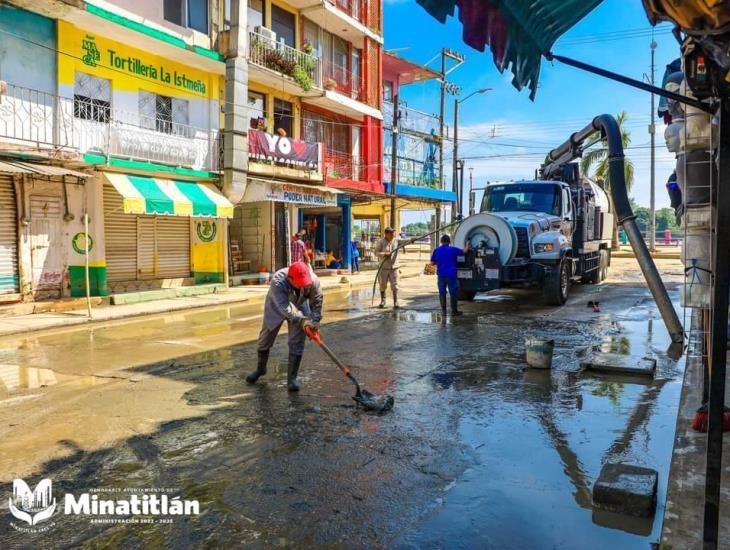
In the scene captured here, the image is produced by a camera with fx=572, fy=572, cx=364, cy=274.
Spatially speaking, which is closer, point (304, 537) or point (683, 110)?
point (304, 537)

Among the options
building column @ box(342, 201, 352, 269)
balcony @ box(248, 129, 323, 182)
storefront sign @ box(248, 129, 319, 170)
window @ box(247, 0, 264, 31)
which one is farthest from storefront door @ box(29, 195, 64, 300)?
building column @ box(342, 201, 352, 269)

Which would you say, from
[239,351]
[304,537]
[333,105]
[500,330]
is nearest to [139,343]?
[239,351]

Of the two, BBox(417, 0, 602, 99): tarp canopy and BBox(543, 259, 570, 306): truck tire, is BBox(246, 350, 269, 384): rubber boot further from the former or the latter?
BBox(543, 259, 570, 306): truck tire

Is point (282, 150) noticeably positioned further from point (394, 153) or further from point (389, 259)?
point (389, 259)

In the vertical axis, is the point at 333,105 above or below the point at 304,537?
above

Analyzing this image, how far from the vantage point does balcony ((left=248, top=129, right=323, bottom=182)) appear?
18.6 metres

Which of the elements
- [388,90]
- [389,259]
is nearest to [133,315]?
[389,259]

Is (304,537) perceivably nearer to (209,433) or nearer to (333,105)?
(209,433)

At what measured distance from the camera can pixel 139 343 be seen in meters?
9.45

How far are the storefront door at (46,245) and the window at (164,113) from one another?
359 cm

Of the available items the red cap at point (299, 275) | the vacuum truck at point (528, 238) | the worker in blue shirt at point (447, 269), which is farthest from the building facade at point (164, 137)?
the vacuum truck at point (528, 238)

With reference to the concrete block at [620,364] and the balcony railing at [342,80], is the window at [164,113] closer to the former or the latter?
the balcony railing at [342,80]

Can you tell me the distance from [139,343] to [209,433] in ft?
17.0

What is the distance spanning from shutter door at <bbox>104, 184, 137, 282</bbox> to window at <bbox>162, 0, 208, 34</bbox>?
5477 millimetres
